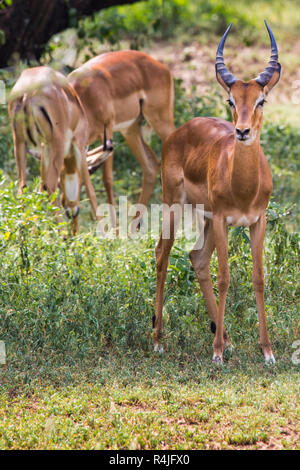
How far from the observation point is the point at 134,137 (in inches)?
313

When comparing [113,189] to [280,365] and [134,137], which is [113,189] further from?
[280,365]

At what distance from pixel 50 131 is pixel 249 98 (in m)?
2.61

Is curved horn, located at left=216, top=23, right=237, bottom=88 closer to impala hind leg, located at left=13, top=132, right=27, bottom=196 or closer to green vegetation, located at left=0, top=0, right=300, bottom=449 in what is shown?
green vegetation, located at left=0, top=0, right=300, bottom=449

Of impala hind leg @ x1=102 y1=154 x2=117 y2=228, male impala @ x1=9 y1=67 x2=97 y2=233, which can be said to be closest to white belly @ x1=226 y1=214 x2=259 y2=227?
male impala @ x1=9 y1=67 x2=97 y2=233

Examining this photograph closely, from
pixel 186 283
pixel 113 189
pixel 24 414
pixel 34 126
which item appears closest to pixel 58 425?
pixel 24 414

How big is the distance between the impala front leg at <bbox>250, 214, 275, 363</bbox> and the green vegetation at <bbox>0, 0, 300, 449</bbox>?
3.0 inches

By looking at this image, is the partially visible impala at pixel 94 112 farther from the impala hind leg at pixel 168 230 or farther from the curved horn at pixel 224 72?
the curved horn at pixel 224 72

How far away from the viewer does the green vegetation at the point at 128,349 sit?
11.8ft

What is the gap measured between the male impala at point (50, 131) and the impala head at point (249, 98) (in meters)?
2.38

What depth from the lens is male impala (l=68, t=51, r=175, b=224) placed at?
7.25 m

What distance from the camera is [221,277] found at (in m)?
4.43

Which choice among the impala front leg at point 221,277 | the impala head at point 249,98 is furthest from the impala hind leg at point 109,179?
the impala head at point 249,98

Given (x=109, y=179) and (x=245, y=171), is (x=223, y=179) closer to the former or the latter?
(x=245, y=171)

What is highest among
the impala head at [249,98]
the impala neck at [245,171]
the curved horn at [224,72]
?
the curved horn at [224,72]
